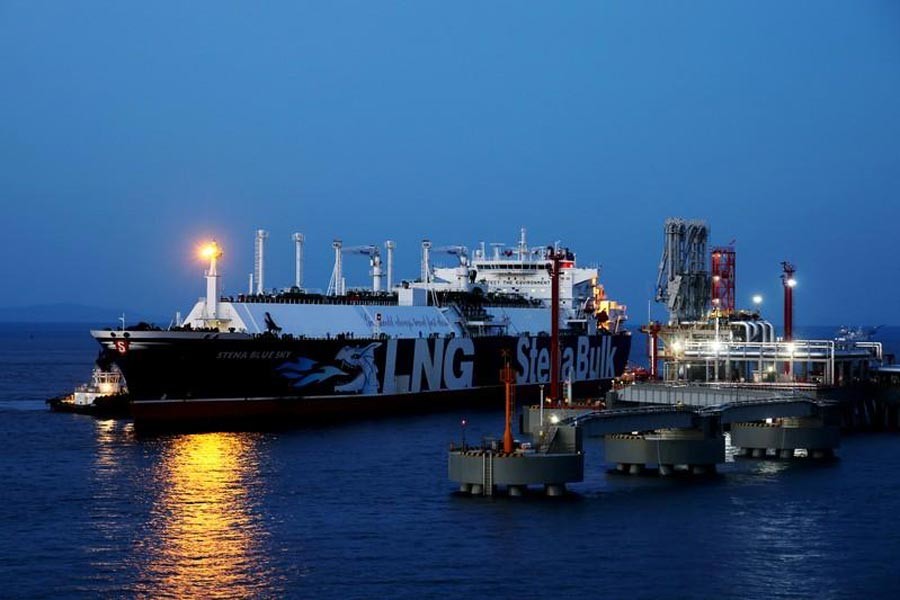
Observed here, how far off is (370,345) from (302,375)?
5.69 m

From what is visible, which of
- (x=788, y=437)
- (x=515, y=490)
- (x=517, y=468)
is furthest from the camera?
(x=788, y=437)

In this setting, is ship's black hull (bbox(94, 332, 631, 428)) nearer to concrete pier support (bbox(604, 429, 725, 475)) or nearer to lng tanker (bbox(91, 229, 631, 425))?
lng tanker (bbox(91, 229, 631, 425))

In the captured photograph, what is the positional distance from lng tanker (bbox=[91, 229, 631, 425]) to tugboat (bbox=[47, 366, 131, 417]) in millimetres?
969

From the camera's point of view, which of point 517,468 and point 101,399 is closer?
point 517,468

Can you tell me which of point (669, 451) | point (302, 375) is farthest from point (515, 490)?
point (302, 375)

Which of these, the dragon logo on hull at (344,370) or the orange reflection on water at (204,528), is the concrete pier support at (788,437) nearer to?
the orange reflection on water at (204,528)

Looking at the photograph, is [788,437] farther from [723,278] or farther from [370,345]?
[723,278]

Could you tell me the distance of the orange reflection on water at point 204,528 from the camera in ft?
113

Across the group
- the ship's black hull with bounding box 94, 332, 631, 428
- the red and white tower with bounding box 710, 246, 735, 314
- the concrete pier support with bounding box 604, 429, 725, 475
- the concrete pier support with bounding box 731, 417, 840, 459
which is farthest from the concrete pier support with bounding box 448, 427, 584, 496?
the red and white tower with bounding box 710, 246, 735, 314

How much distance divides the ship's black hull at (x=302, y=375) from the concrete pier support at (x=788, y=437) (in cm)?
→ 1438

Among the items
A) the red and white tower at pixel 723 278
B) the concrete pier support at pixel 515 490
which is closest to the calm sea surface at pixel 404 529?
the concrete pier support at pixel 515 490

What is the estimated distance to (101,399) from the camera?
251 ft

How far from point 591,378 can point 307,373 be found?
33350mm

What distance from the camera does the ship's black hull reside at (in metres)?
66.8
